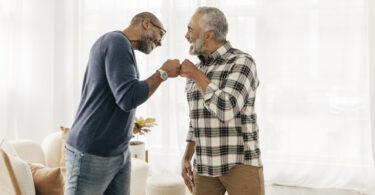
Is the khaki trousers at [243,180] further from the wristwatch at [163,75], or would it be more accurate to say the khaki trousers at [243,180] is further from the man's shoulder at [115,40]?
the man's shoulder at [115,40]

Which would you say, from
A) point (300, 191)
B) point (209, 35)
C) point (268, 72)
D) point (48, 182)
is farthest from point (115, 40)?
point (300, 191)

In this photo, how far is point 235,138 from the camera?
52.8 inches

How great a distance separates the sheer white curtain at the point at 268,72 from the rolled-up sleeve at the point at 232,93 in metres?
2.06

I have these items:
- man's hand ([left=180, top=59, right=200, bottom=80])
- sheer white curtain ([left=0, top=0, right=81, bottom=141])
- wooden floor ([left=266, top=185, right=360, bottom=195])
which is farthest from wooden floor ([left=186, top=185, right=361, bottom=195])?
sheer white curtain ([left=0, top=0, right=81, bottom=141])

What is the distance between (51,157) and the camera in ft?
8.50

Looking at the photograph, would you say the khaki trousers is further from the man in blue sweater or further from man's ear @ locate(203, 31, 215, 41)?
man's ear @ locate(203, 31, 215, 41)

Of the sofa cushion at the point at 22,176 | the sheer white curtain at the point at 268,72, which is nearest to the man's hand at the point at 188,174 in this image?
the sofa cushion at the point at 22,176

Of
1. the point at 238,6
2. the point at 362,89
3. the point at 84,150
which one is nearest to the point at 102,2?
the point at 238,6

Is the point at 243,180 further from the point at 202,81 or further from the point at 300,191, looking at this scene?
the point at 300,191

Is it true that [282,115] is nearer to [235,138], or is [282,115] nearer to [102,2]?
[235,138]

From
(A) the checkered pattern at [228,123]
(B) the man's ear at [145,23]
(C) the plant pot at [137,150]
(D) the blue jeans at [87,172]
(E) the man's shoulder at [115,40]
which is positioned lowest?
(C) the plant pot at [137,150]

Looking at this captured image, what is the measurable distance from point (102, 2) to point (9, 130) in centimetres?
197

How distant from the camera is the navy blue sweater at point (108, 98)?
116cm

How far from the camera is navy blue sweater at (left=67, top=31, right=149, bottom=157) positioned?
116 centimetres
